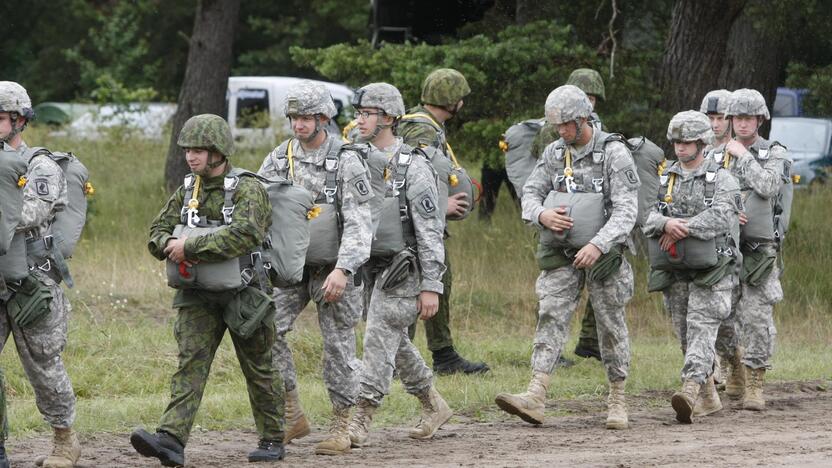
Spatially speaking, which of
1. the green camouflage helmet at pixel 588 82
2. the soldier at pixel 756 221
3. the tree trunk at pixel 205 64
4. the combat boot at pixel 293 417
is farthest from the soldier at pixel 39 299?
the tree trunk at pixel 205 64

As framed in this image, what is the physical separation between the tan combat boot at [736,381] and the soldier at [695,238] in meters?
1.01

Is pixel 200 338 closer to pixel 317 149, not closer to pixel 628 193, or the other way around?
pixel 317 149

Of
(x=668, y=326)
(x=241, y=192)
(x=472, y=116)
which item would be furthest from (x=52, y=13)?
(x=241, y=192)

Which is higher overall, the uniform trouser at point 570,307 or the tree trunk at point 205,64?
the tree trunk at point 205,64

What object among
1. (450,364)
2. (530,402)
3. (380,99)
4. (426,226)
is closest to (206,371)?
(426,226)

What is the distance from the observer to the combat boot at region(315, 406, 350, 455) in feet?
26.2

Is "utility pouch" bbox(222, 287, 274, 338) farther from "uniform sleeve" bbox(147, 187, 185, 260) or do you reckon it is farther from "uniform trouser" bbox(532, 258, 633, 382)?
"uniform trouser" bbox(532, 258, 633, 382)

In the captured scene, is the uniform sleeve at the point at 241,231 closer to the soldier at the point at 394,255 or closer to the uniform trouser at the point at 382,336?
the soldier at the point at 394,255

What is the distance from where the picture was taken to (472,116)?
1522cm

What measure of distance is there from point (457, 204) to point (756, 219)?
2072 mm

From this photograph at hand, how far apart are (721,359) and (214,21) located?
1054 centimetres

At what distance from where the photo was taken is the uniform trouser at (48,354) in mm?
7398

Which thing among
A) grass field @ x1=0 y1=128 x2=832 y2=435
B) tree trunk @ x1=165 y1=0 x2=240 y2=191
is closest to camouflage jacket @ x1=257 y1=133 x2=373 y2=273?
grass field @ x1=0 y1=128 x2=832 y2=435

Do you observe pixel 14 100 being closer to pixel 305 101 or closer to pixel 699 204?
pixel 305 101
